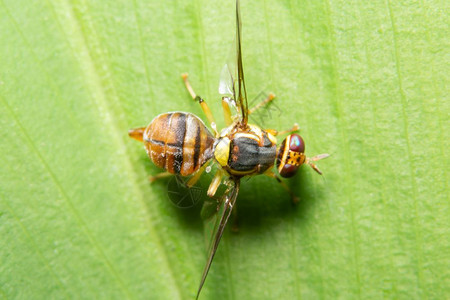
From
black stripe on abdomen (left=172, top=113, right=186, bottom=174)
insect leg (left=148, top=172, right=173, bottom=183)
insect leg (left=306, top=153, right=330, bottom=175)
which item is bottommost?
insect leg (left=306, top=153, right=330, bottom=175)

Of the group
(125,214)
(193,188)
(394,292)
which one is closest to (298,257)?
(394,292)

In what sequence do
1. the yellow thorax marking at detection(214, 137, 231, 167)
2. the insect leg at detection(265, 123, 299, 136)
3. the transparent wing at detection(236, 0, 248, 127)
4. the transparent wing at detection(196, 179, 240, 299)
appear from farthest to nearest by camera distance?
the yellow thorax marking at detection(214, 137, 231, 167) → the insect leg at detection(265, 123, 299, 136) → the transparent wing at detection(196, 179, 240, 299) → the transparent wing at detection(236, 0, 248, 127)

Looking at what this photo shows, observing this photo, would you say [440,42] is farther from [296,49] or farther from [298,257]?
[298,257]

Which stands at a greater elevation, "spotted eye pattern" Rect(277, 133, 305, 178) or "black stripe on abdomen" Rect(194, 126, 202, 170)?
"black stripe on abdomen" Rect(194, 126, 202, 170)

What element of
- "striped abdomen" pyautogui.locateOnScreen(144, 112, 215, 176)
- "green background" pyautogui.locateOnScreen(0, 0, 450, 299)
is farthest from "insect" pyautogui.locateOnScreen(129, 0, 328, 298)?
"green background" pyautogui.locateOnScreen(0, 0, 450, 299)

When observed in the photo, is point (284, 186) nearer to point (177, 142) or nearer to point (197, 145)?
point (197, 145)

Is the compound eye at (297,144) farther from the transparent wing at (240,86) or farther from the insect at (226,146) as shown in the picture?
the transparent wing at (240,86)

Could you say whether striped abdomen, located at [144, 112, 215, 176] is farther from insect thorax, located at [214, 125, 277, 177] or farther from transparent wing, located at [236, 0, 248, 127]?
transparent wing, located at [236, 0, 248, 127]

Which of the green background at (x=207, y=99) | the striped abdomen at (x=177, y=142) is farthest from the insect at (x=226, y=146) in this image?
the green background at (x=207, y=99)
